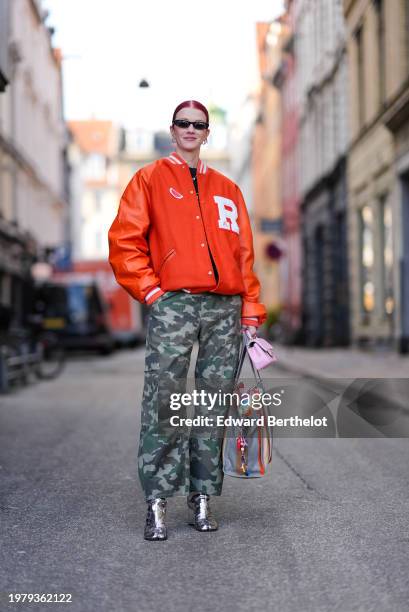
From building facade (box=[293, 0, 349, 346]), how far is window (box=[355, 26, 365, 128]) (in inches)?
30.4

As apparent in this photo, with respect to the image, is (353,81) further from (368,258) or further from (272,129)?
(272,129)

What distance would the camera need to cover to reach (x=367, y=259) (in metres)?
22.2

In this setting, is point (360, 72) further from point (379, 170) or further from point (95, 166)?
point (95, 166)

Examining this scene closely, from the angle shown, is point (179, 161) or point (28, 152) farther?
point (28, 152)

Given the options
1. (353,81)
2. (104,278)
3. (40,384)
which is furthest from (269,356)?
(104,278)

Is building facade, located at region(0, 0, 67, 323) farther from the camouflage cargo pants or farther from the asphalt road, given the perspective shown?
the camouflage cargo pants

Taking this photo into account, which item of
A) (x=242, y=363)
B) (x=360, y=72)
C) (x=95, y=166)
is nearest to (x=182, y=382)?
(x=242, y=363)

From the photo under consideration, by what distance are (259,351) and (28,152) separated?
33.3 metres

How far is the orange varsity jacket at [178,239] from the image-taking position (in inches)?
→ 168

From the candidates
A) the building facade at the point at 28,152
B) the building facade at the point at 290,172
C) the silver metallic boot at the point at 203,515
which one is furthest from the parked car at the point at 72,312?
the silver metallic boot at the point at 203,515

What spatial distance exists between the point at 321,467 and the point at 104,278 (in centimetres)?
2733

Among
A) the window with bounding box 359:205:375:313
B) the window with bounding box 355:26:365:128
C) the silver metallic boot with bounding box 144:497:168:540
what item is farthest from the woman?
the window with bounding box 355:26:365:128

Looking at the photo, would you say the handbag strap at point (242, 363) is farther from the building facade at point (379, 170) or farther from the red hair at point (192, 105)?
the building facade at point (379, 170)

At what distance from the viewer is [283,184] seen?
3922cm
